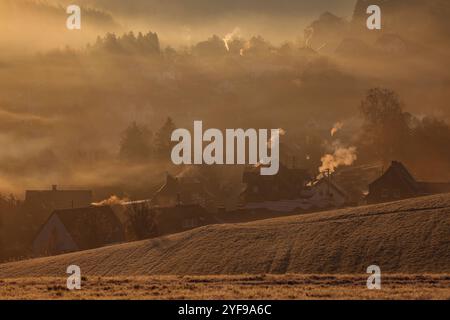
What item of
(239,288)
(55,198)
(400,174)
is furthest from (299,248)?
(55,198)

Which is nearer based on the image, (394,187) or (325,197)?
(394,187)

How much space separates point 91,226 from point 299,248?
3502 cm

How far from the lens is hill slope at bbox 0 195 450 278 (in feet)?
196

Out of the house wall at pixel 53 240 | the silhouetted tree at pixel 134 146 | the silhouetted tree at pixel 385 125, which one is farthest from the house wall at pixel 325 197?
the silhouetted tree at pixel 134 146

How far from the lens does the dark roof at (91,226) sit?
9156 cm

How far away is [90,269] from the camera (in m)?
66.5

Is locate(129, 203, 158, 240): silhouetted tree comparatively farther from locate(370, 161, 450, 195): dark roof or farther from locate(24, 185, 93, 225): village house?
locate(24, 185, 93, 225): village house

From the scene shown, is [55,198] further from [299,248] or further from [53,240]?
[299,248]

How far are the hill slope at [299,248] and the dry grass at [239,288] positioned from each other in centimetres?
1329

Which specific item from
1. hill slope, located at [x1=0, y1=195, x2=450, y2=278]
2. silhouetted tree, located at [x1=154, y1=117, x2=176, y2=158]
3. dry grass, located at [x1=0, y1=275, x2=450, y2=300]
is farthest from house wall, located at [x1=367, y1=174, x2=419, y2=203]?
silhouetted tree, located at [x1=154, y1=117, x2=176, y2=158]

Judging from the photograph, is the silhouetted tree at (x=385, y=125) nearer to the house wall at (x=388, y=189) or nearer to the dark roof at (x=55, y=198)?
the house wall at (x=388, y=189)

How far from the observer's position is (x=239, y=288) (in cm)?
3925

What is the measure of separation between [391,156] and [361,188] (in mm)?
17383
